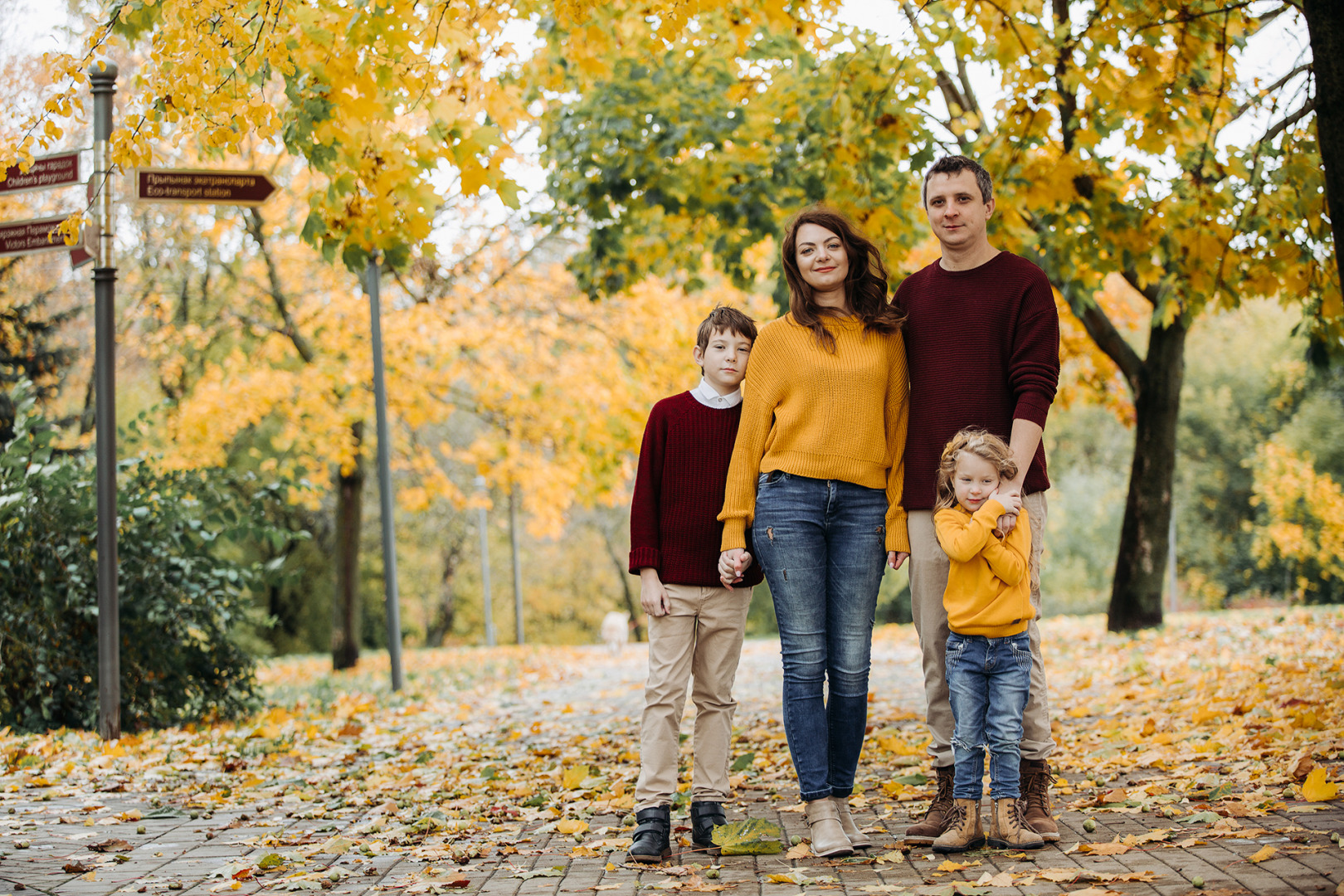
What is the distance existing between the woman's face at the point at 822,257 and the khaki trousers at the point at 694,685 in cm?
113

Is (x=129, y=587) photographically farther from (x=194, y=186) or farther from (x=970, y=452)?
(x=970, y=452)

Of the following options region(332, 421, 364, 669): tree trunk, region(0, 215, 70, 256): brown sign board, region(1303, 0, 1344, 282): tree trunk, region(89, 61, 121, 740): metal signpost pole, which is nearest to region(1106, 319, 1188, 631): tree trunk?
region(1303, 0, 1344, 282): tree trunk

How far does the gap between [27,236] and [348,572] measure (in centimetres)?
908

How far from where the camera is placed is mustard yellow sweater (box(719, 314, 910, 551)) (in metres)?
3.61

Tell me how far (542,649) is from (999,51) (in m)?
16.6

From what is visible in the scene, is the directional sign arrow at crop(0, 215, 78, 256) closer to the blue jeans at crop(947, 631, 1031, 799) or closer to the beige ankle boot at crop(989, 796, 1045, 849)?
the blue jeans at crop(947, 631, 1031, 799)

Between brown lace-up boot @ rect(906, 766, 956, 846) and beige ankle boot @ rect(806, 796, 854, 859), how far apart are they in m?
0.27

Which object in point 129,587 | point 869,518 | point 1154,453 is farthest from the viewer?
point 1154,453

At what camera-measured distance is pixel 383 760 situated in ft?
20.4

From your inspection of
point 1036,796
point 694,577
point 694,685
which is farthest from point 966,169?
point 1036,796

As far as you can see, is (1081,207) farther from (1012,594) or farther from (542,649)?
(542,649)

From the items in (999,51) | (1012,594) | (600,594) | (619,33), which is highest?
(619,33)

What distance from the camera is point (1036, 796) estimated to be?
3.71 metres

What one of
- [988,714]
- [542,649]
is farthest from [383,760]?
[542,649]
